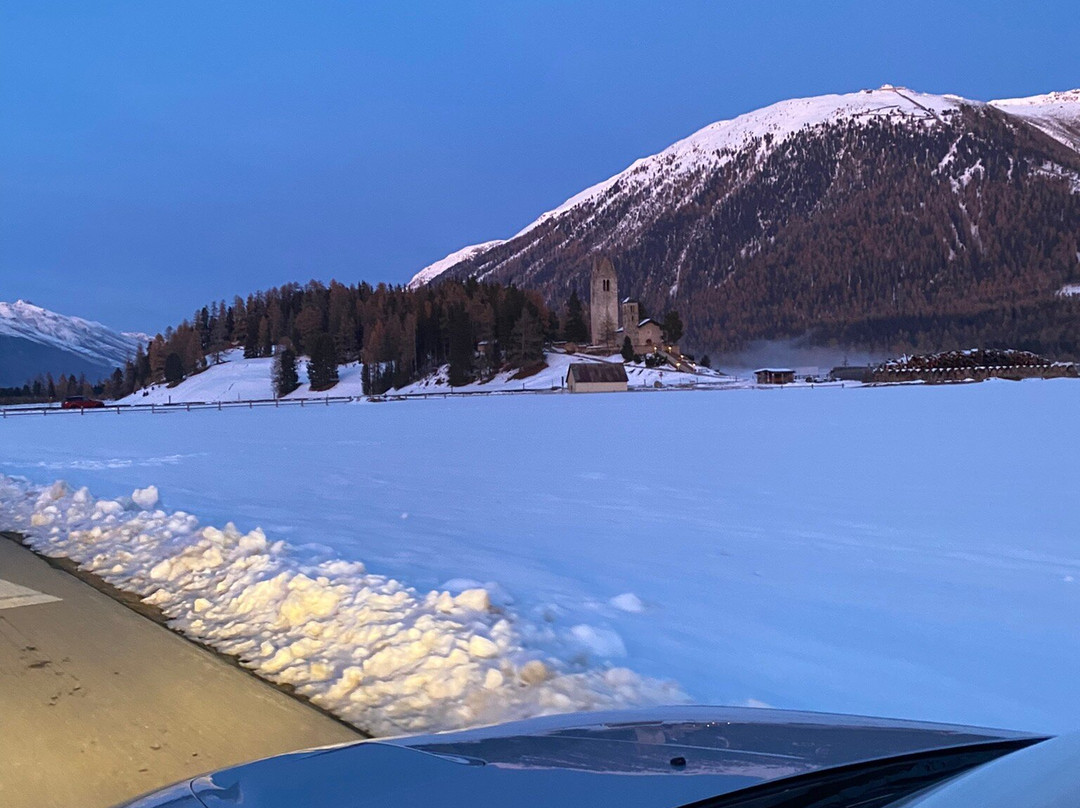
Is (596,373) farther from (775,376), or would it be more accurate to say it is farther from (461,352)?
(775,376)

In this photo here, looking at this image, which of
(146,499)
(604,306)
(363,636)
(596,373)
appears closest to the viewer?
(363,636)

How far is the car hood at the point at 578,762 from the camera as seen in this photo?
195 centimetres

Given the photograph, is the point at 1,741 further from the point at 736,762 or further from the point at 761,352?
the point at 761,352

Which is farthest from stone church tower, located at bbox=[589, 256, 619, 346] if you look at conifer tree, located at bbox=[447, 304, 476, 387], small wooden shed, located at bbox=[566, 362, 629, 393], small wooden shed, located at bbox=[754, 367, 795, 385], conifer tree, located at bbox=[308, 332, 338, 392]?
conifer tree, located at bbox=[308, 332, 338, 392]

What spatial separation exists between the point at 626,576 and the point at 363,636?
2.96 m

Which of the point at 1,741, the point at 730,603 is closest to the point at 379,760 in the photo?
the point at 1,741

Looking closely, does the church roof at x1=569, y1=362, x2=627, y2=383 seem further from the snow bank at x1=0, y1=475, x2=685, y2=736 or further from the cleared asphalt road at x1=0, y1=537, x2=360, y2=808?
the cleared asphalt road at x1=0, y1=537, x2=360, y2=808

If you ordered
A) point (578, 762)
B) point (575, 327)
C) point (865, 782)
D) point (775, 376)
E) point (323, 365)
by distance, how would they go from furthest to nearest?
point (575, 327) → point (323, 365) → point (775, 376) → point (578, 762) → point (865, 782)

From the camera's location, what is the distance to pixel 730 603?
6660 millimetres

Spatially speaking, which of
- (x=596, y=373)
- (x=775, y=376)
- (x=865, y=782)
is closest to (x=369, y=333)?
(x=596, y=373)

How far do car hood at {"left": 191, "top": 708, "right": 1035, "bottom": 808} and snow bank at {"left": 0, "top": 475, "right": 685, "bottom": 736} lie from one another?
5.76ft

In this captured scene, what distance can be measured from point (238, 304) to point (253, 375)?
31.4 m

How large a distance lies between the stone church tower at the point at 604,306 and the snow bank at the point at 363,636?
354 feet

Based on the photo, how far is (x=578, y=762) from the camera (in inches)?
87.9
